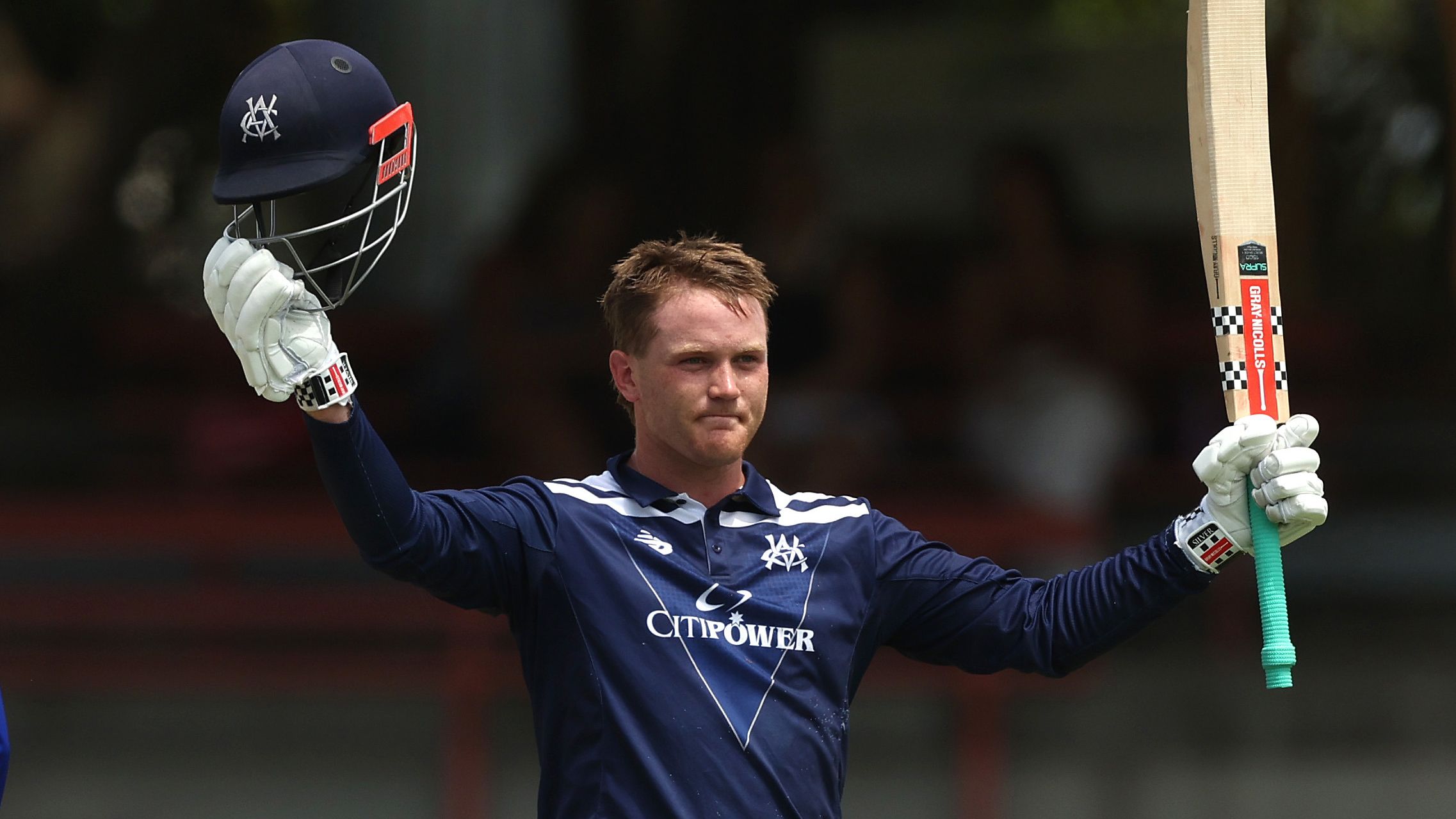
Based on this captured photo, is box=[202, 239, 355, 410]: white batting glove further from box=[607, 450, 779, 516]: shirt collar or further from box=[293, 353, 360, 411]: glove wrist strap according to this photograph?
box=[607, 450, 779, 516]: shirt collar

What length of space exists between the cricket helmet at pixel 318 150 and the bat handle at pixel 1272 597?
1379mm

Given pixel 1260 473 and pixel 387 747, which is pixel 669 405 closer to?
pixel 1260 473

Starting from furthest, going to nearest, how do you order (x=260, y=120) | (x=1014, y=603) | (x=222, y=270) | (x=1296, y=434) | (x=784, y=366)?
(x=784, y=366), (x=1014, y=603), (x=1296, y=434), (x=260, y=120), (x=222, y=270)

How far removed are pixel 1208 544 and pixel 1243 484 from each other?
0.11 m

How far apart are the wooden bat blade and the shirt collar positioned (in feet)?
2.52

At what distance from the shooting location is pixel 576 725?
2.60 meters

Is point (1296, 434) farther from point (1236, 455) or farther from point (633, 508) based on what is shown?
point (633, 508)

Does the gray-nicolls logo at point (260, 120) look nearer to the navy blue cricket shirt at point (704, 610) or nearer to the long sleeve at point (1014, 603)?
the navy blue cricket shirt at point (704, 610)

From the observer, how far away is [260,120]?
97.0 inches

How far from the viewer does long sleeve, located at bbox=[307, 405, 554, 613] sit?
7.86 ft

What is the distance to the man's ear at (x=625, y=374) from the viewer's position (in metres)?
2.82

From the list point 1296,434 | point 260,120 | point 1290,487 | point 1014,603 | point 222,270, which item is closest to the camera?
point 222,270

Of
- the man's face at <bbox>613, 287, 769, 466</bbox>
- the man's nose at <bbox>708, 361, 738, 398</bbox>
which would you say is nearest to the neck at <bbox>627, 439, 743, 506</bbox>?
the man's face at <bbox>613, 287, 769, 466</bbox>

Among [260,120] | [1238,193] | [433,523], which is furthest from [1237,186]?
[260,120]
